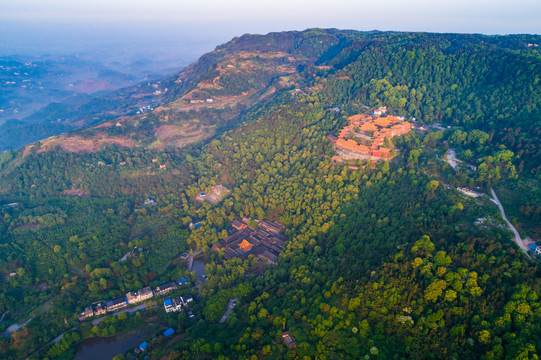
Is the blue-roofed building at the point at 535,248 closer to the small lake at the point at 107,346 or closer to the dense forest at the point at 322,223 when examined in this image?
the dense forest at the point at 322,223

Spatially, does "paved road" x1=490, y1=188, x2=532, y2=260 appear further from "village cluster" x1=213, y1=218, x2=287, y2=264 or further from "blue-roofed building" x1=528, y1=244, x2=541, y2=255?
"village cluster" x1=213, y1=218, x2=287, y2=264

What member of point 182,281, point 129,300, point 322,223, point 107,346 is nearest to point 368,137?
point 322,223

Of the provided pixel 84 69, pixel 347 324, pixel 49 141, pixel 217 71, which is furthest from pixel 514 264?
pixel 84 69

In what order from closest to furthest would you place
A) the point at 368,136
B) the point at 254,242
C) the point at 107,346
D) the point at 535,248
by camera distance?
1. the point at 535,248
2. the point at 107,346
3. the point at 254,242
4. the point at 368,136

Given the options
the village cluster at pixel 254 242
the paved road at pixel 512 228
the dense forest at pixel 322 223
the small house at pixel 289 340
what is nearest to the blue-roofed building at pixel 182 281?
the dense forest at pixel 322 223

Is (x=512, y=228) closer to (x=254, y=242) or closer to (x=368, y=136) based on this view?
(x=368, y=136)

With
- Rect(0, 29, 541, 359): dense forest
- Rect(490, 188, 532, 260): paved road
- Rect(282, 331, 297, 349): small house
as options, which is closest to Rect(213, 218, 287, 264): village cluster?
Rect(0, 29, 541, 359): dense forest
